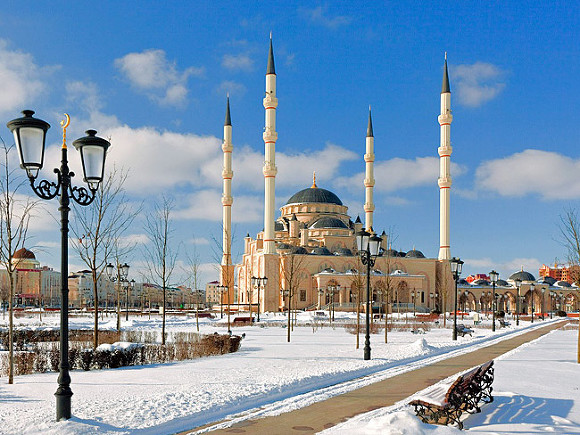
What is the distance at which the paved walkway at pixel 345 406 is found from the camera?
8.12m

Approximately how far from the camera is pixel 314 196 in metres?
90.4

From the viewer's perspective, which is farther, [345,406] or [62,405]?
[345,406]

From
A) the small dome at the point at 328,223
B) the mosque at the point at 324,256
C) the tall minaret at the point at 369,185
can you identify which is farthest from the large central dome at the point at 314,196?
the tall minaret at the point at 369,185

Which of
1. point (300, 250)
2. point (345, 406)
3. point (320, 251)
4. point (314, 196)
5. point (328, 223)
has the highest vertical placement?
point (314, 196)

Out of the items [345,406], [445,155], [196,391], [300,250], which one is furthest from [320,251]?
[345,406]

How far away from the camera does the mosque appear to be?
62.7 meters

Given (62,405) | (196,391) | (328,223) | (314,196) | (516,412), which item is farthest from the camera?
(314,196)

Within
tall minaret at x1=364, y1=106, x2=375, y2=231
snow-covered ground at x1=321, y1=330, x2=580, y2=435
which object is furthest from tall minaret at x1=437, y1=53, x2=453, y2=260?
snow-covered ground at x1=321, y1=330, x2=580, y2=435

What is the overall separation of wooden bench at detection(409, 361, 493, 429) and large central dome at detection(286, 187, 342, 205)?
80846 mm

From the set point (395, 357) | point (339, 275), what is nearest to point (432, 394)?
point (395, 357)

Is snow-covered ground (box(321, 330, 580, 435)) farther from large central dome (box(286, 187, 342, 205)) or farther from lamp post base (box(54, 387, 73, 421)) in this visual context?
large central dome (box(286, 187, 342, 205))

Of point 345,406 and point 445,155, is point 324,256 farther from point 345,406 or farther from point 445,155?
point 345,406

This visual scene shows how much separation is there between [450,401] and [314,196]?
82.6 meters

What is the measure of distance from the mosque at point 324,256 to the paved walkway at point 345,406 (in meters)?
42.2
